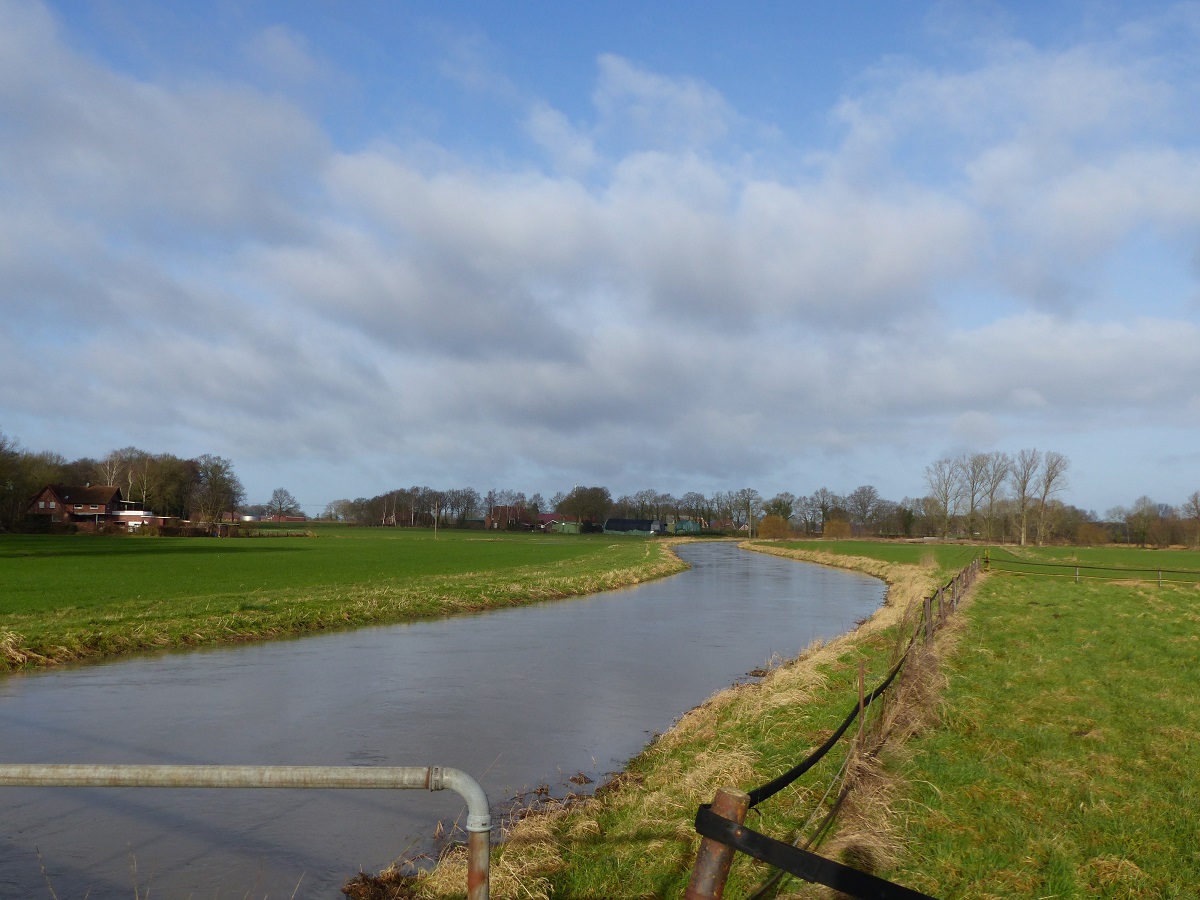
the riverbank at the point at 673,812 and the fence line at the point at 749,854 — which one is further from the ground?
the fence line at the point at 749,854

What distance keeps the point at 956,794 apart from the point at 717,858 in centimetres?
610

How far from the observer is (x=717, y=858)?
3.40 metres

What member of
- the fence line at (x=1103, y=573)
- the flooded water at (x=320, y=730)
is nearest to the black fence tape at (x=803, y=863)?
the flooded water at (x=320, y=730)

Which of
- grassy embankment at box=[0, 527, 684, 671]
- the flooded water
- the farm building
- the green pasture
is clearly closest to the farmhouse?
the green pasture

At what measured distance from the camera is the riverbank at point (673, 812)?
22.8 feet

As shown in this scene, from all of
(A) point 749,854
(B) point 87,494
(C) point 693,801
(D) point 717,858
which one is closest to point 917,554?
(C) point 693,801

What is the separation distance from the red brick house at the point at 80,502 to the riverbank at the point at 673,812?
127703 mm

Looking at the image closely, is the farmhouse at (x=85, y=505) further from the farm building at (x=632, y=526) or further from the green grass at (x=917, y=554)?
the green grass at (x=917, y=554)

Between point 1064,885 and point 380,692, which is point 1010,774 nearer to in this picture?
point 1064,885

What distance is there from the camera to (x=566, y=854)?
25.3 feet

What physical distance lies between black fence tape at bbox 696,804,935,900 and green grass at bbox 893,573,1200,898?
4104mm

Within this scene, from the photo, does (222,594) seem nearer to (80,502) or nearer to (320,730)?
(320,730)

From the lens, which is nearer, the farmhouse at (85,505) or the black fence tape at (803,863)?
the black fence tape at (803,863)

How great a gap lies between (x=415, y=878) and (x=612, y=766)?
4.57 meters
